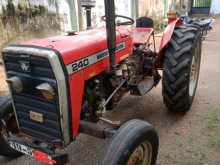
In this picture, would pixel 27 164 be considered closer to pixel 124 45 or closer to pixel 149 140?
pixel 149 140

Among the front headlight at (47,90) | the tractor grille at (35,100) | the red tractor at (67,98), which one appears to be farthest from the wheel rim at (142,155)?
the front headlight at (47,90)

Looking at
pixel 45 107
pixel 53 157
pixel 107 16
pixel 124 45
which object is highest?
pixel 107 16

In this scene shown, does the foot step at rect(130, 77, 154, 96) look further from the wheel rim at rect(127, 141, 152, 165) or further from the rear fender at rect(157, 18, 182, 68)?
the wheel rim at rect(127, 141, 152, 165)

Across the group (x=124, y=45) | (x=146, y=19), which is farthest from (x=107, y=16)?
(x=146, y=19)

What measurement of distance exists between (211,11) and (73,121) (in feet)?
52.7

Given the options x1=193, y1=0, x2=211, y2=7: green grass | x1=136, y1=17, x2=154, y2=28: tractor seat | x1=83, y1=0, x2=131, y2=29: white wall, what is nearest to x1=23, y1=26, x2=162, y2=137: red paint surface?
x1=136, y1=17, x2=154, y2=28: tractor seat

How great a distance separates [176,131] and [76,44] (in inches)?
64.3

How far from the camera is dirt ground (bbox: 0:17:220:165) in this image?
2.91 meters

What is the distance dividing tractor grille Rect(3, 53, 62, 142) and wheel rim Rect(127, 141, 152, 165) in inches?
22.6

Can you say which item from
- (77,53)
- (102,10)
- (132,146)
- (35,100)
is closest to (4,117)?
(35,100)

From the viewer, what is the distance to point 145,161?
2463 mm

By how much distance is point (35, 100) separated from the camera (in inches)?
89.6

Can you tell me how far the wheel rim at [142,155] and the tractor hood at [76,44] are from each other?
0.84m

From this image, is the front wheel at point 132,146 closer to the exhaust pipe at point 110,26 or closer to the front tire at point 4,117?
the exhaust pipe at point 110,26
